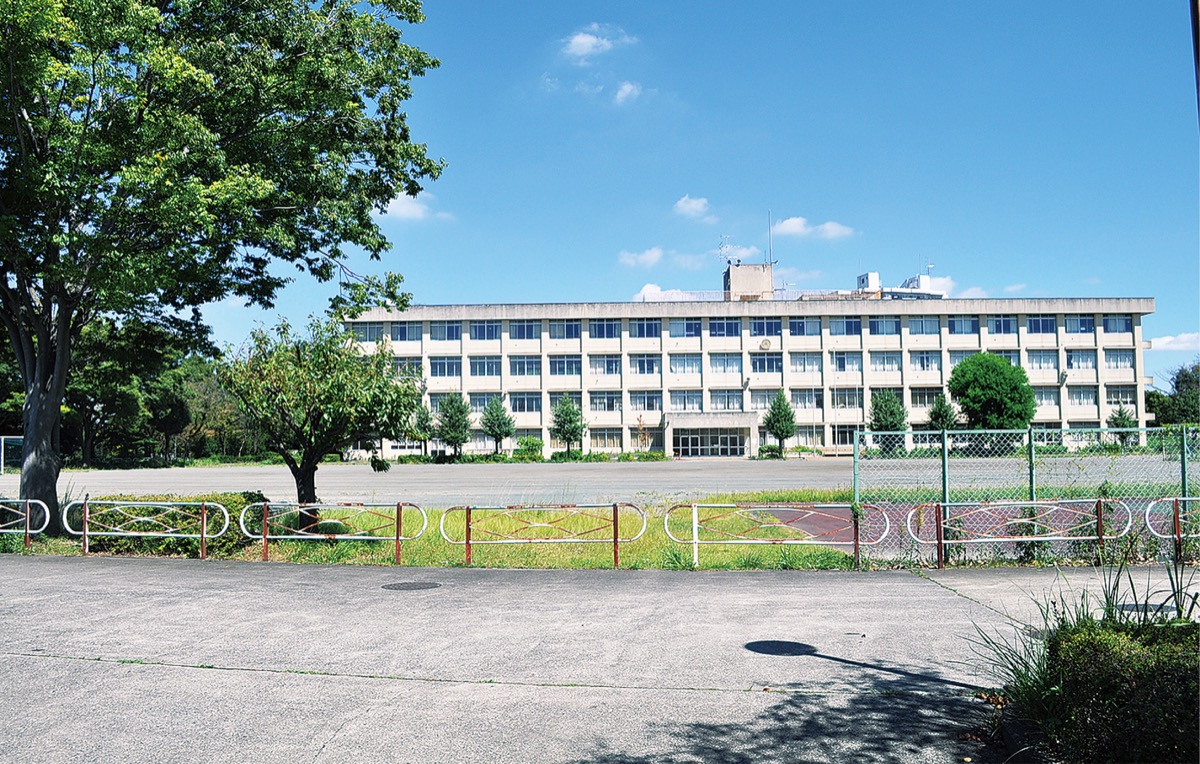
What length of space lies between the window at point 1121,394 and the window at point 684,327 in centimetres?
3649

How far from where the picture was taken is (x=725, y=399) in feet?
247

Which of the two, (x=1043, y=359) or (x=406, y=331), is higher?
(x=406, y=331)

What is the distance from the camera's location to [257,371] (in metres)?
16.4

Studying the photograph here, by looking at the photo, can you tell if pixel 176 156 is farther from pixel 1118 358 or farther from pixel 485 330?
pixel 1118 358

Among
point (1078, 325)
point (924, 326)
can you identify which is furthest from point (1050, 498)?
point (1078, 325)

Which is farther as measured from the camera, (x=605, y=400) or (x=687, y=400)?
(x=605, y=400)

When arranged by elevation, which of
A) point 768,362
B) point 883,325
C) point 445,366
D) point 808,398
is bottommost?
point 808,398

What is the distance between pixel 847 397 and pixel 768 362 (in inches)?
297

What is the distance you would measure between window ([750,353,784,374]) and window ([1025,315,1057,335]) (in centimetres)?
2205

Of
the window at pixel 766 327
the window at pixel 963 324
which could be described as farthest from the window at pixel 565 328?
the window at pixel 963 324

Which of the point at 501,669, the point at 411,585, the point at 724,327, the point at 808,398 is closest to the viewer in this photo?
the point at 501,669

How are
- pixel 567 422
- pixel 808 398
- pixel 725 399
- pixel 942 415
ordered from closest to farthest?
pixel 942 415, pixel 567 422, pixel 808 398, pixel 725 399

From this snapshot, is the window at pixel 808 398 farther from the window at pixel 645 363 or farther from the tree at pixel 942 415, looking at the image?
the window at pixel 645 363

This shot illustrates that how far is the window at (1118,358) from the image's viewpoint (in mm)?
75875
